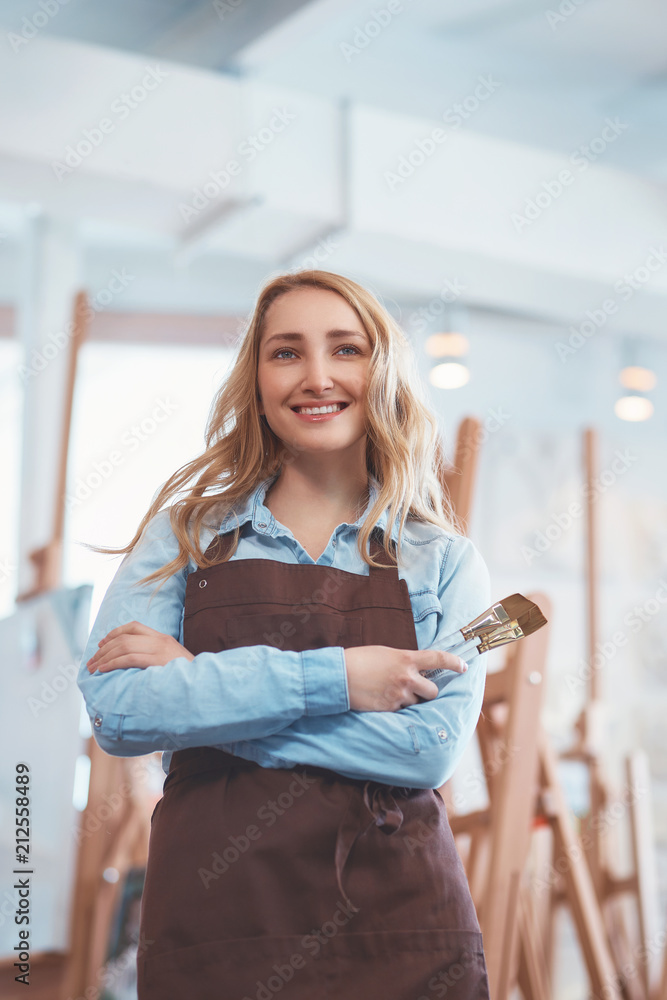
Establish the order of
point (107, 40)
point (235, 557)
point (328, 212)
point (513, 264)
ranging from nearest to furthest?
point (235, 557), point (107, 40), point (328, 212), point (513, 264)

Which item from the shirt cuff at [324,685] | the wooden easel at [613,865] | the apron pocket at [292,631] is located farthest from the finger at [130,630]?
the wooden easel at [613,865]

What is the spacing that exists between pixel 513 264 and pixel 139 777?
110 inches

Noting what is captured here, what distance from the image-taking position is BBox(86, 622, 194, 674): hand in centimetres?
134

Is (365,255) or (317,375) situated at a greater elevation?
(365,255)

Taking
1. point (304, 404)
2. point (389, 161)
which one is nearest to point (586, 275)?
point (389, 161)

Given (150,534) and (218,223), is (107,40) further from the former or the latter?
(150,534)

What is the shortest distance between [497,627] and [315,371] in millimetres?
473

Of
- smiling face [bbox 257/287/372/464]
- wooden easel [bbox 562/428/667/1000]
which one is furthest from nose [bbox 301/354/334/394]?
wooden easel [bbox 562/428/667/1000]

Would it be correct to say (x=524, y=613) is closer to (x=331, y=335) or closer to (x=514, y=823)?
(x=331, y=335)

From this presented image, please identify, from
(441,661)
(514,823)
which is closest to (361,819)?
(441,661)

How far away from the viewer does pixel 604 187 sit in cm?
483

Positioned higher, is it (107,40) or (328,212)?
(107,40)

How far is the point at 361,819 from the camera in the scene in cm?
129

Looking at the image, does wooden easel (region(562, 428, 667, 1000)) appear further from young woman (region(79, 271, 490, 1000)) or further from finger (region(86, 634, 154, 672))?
finger (region(86, 634, 154, 672))
